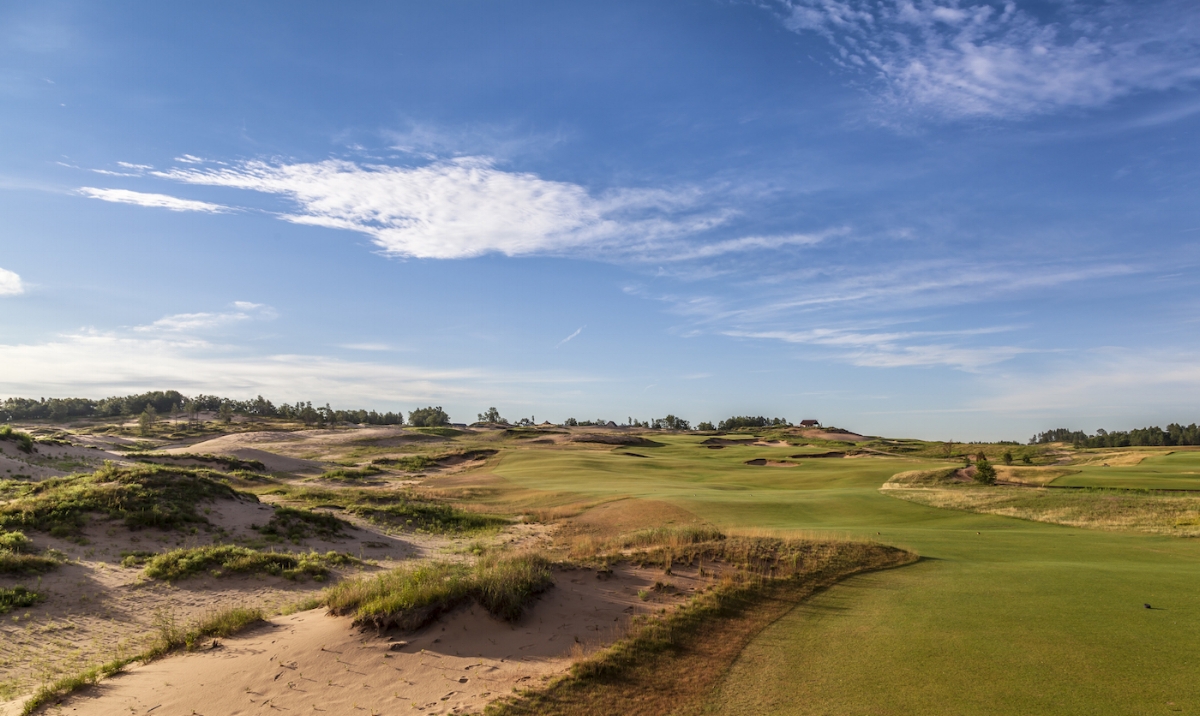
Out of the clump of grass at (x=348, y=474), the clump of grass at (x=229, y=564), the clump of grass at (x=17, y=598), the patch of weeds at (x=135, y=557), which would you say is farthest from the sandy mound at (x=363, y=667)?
the clump of grass at (x=348, y=474)

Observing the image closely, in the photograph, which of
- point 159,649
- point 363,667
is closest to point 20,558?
point 159,649

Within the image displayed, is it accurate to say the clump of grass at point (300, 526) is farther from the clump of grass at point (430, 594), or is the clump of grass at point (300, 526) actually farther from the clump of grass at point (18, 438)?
the clump of grass at point (18, 438)

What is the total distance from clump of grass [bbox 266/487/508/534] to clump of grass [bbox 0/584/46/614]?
1397 centimetres

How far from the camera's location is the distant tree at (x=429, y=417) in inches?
6154

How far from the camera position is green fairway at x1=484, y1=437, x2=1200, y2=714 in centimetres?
756

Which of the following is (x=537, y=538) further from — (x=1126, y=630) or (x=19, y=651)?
(x=1126, y=630)

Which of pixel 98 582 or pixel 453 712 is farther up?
pixel 453 712

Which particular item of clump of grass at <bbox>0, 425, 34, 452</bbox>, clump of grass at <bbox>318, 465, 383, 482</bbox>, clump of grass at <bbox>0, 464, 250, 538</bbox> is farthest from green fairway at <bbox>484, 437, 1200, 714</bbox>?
clump of grass at <bbox>0, 425, 34, 452</bbox>

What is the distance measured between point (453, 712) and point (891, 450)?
82225 mm

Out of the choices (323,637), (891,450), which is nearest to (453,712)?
(323,637)

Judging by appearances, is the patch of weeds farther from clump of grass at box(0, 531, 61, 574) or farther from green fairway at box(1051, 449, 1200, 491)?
green fairway at box(1051, 449, 1200, 491)

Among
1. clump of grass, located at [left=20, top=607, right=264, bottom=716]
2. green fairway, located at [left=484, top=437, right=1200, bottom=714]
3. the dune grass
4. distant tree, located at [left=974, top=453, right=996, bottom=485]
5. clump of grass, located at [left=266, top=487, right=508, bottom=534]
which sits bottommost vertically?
clump of grass, located at [left=266, top=487, right=508, bottom=534]

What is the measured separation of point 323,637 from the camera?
10.1 meters

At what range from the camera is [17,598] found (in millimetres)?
13969
